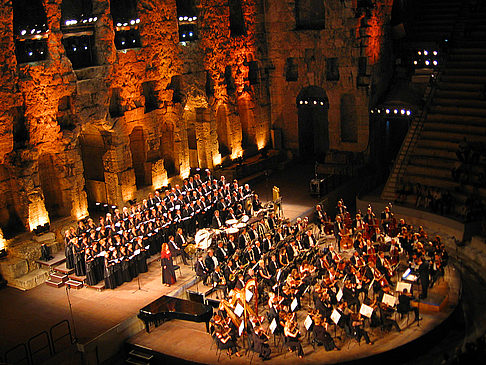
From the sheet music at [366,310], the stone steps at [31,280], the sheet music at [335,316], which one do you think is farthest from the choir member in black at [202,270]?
the sheet music at [366,310]

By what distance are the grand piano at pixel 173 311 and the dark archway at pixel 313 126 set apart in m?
18.6

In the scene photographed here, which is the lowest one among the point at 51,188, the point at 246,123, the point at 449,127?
the point at 51,188

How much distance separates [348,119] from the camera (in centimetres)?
3425

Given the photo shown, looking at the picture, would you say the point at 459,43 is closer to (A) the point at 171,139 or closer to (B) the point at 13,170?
(A) the point at 171,139

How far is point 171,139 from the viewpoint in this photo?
30.6 metres

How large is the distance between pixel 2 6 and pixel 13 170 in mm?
6031

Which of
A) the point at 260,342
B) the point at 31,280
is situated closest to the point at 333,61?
the point at 31,280

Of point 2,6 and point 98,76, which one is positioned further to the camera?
point 98,76

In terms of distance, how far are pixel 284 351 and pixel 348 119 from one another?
65.6 feet

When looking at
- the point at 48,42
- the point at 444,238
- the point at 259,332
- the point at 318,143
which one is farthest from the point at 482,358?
the point at 318,143

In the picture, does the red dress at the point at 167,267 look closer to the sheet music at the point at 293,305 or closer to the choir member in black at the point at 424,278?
the sheet music at the point at 293,305

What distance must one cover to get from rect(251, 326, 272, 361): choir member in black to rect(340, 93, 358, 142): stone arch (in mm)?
19520

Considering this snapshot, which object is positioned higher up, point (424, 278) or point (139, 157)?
point (139, 157)

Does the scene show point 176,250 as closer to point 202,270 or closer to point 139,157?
point 202,270
